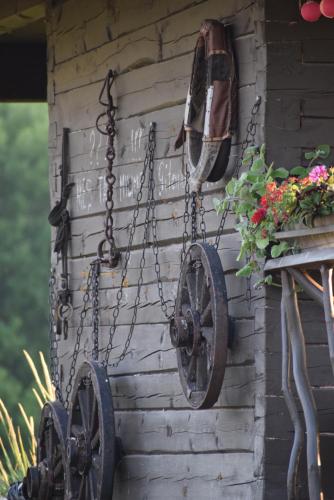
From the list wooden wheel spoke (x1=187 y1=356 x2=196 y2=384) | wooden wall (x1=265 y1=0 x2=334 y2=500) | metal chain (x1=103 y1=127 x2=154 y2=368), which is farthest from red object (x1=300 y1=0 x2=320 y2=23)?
wooden wheel spoke (x1=187 y1=356 x2=196 y2=384)

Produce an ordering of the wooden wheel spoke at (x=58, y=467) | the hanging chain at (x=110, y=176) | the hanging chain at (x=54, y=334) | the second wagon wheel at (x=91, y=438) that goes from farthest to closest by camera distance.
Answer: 1. the hanging chain at (x=54, y=334)
2. the wooden wheel spoke at (x=58, y=467)
3. the hanging chain at (x=110, y=176)
4. the second wagon wheel at (x=91, y=438)

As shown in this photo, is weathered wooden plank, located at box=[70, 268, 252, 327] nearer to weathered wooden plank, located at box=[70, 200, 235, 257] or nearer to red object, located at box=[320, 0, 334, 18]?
weathered wooden plank, located at box=[70, 200, 235, 257]

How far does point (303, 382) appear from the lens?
4.79 meters

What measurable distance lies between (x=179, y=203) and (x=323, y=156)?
34.9 inches

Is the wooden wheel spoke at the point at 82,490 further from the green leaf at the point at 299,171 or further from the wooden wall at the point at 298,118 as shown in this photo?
the green leaf at the point at 299,171

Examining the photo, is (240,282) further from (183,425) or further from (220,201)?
(183,425)

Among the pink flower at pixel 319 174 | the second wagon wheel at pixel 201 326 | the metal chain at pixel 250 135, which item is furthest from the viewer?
the metal chain at pixel 250 135

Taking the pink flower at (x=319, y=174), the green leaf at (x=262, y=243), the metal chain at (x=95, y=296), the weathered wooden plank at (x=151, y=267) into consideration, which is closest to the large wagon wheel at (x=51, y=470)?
the metal chain at (x=95, y=296)

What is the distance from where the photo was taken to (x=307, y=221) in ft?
15.7

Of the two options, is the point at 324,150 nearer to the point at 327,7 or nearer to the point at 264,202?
the point at 264,202

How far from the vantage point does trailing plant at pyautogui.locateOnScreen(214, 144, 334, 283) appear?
477cm

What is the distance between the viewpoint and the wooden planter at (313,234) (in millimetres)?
4672

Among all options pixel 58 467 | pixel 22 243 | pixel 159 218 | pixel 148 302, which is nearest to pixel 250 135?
pixel 159 218

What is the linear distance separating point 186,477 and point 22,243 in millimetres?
21247
